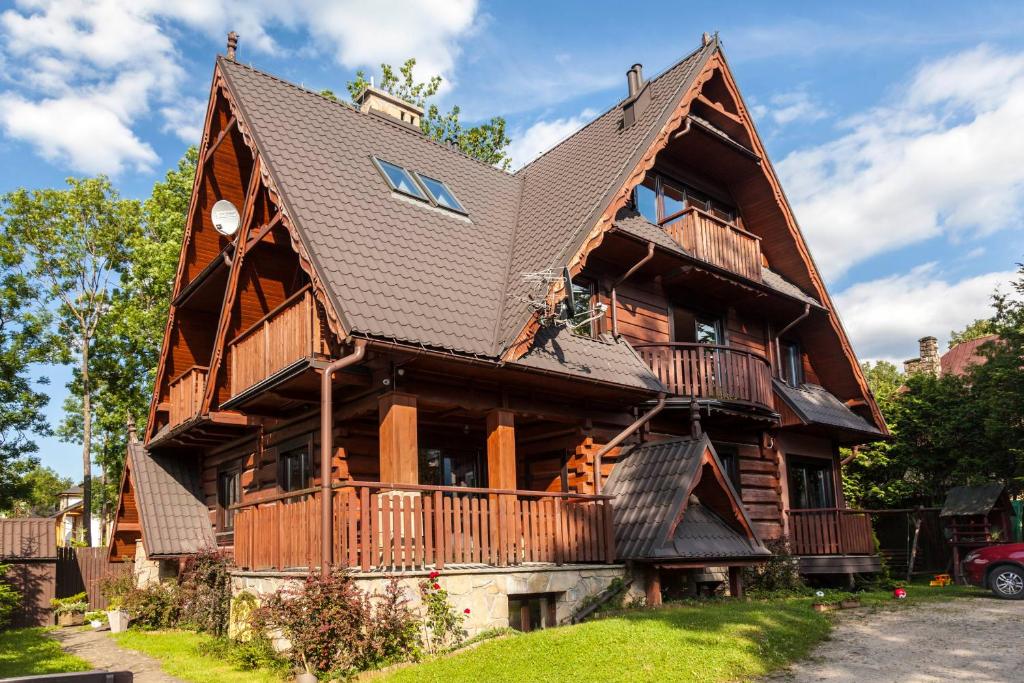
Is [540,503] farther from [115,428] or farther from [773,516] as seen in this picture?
[115,428]

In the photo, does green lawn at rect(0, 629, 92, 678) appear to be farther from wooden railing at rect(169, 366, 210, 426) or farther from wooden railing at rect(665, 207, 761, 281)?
wooden railing at rect(665, 207, 761, 281)

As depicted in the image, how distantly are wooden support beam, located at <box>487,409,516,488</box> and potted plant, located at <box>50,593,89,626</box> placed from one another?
51.9 feet

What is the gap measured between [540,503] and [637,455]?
313 centimetres

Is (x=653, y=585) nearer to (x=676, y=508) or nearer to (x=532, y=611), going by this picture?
(x=676, y=508)

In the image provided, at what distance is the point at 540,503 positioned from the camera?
12.3 metres

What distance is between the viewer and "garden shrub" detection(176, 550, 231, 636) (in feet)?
48.9

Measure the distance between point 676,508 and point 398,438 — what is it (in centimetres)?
465

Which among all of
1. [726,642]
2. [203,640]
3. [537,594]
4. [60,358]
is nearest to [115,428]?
[60,358]

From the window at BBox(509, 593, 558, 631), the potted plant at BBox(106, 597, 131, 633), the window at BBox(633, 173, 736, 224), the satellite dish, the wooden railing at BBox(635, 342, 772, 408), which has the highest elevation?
the window at BBox(633, 173, 736, 224)

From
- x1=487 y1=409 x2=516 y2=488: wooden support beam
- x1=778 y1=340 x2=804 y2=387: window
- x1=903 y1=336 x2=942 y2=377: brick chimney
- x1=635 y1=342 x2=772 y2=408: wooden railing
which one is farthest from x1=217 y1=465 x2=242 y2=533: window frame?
x1=903 y1=336 x2=942 y2=377: brick chimney

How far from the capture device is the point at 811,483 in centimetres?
2081

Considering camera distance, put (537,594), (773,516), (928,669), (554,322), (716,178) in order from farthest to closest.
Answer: (716,178) < (773,516) < (554,322) < (537,594) < (928,669)

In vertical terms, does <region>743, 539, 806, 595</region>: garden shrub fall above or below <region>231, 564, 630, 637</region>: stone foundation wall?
below

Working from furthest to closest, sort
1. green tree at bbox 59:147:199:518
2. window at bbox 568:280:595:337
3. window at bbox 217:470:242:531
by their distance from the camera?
green tree at bbox 59:147:199:518 < window at bbox 217:470:242:531 < window at bbox 568:280:595:337
